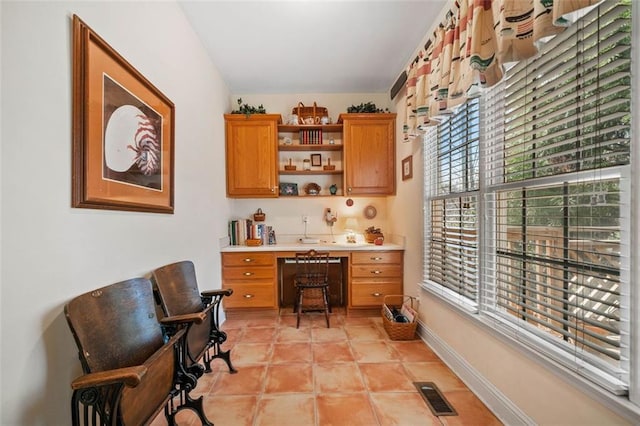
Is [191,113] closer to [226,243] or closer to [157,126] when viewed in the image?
[157,126]

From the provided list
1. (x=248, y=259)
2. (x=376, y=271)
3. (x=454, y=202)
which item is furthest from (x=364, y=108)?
(x=248, y=259)

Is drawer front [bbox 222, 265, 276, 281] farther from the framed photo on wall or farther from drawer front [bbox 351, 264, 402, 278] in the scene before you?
the framed photo on wall

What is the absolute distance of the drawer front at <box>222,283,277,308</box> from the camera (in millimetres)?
2969

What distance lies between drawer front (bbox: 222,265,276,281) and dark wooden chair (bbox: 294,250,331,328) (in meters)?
0.32

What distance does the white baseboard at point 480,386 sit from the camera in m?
1.42

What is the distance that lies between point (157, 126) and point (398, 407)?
2.33 m

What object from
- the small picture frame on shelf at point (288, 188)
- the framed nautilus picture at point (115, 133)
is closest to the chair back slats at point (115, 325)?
the framed nautilus picture at point (115, 133)

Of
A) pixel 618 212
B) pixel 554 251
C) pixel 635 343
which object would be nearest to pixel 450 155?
pixel 554 251

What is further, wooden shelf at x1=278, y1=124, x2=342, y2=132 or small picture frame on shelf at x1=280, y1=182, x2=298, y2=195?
small picture frame on shelf at x1=280, y1=182, x2=298, y2=195

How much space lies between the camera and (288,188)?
350 cm

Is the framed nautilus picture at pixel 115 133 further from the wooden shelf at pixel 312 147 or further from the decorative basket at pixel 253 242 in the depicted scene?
the wooden shelf at pixel 312 147

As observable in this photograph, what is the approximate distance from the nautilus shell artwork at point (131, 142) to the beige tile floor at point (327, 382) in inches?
59.2

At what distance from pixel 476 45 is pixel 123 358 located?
2212 millimetres

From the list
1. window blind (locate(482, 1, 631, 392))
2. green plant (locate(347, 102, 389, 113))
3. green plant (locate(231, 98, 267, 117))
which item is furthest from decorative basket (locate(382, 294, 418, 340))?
green plant (locate(231, 98, 267, 117))
